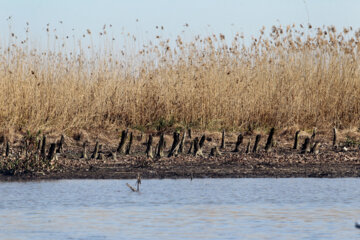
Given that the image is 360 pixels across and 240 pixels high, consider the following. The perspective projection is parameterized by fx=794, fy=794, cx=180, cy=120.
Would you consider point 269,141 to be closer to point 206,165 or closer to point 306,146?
point 306,146

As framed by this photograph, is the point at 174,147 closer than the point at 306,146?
Yes

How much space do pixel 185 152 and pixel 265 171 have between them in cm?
205

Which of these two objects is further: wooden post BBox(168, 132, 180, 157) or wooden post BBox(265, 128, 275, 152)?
wooden post BBox(265, 128, 275, 152)

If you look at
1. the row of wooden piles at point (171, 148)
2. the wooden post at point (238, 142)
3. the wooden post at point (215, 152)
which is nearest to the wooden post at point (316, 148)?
the row of wooden piles at point (171, 148)

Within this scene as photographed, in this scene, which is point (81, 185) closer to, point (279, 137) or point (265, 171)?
point (265, 171)

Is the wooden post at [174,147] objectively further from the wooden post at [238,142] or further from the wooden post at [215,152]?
the wooden post at [238,142]

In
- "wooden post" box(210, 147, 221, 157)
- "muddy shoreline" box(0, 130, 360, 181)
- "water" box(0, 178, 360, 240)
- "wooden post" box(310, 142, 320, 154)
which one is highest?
"wooden post" box(310, 142, 320, 154)

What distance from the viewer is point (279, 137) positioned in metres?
14.5

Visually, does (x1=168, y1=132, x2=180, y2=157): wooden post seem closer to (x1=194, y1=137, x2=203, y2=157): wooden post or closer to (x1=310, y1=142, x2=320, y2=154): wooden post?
(x1=194, y1=137, x2=203, y2=157): wooden post

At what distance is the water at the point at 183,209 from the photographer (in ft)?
22.0

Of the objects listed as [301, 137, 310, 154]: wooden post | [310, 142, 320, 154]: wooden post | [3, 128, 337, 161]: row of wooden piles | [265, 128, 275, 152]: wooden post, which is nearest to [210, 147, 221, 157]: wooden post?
[3, 128, 337, 161]: row of wooden piles

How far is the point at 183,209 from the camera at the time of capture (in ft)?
26.3

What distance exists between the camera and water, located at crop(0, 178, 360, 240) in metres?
6.71

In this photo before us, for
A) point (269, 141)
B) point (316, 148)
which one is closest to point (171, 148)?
point (269, 141)
